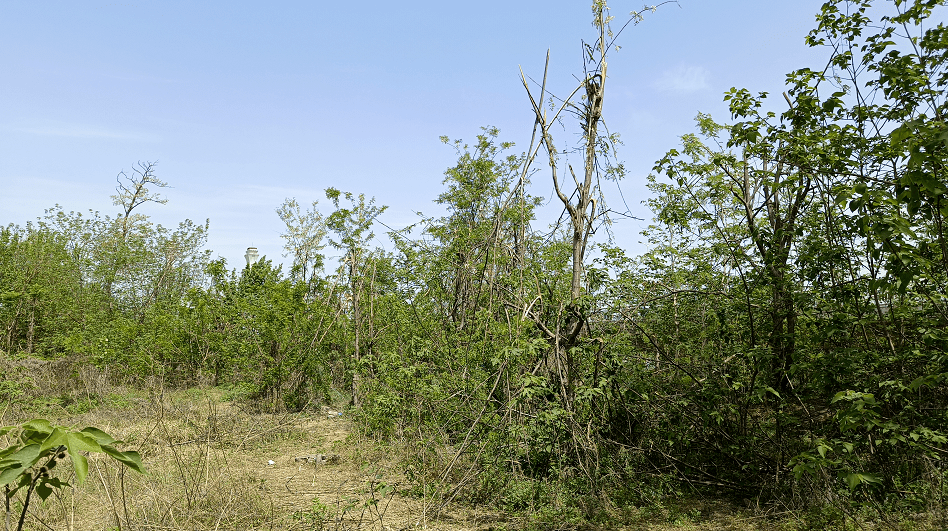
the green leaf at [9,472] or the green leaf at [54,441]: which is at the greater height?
the green leaf at [54,441]

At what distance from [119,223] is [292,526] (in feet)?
76.0

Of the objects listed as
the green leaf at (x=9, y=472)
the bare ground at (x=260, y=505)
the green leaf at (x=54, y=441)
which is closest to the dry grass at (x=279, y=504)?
the bare ground at (x=260, y=505)

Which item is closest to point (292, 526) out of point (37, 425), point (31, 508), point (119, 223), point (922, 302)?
point (31, 508)

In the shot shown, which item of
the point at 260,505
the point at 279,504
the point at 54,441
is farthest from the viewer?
the point at 279,504

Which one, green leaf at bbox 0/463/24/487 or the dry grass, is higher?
green leaf at bbox 0/463/24/487

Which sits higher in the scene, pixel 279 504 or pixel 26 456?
pixel 26 456

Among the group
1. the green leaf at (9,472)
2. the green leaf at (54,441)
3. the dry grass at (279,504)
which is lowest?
the dry grass at (279,504)

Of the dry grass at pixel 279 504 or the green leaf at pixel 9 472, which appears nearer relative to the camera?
the green leaf at pixel 9 472

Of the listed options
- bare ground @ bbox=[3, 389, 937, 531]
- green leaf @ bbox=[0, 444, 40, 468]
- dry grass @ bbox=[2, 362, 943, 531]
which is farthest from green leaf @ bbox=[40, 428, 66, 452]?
bare ground @ bbox=[3, 389, 937, 531]

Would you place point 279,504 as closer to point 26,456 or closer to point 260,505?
point 260,505

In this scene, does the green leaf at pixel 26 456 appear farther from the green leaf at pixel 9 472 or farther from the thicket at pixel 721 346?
the thicket at pixel 721 346

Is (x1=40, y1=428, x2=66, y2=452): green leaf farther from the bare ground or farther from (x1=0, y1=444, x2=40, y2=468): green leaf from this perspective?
the bare ground

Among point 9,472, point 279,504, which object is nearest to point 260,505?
point 279,504

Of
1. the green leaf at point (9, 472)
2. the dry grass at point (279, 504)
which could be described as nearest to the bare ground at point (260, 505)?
the dry grass at point (279, 504)
